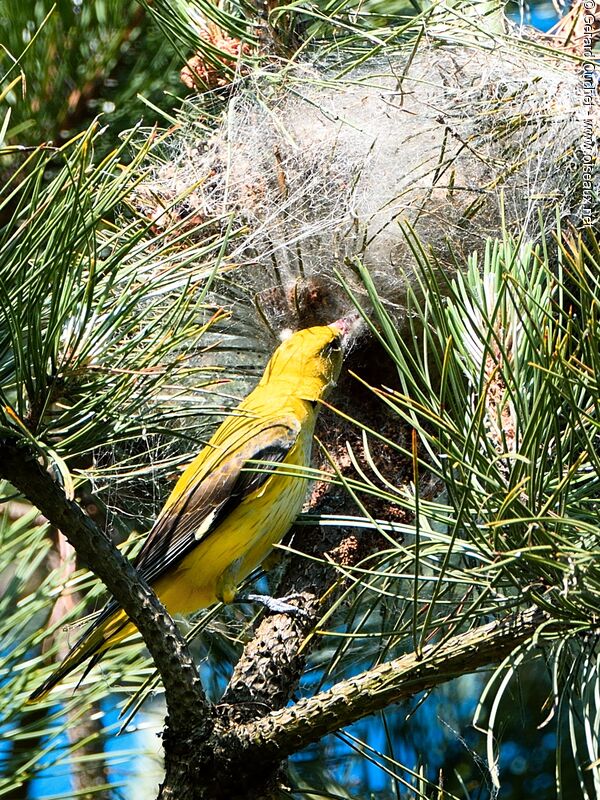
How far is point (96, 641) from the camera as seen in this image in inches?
87.6

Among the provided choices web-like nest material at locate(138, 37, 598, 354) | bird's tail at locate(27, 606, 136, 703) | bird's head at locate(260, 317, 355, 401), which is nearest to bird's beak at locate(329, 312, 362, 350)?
bird's head at locate(260, 317, 355, 401)

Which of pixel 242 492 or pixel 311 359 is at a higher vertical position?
pixel 311 359

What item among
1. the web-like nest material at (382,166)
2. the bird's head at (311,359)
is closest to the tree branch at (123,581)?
the bird's head at (311,359)

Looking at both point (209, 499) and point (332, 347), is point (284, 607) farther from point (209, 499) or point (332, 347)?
point (332, 347)

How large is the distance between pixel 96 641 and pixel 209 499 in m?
0.43

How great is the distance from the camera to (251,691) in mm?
1854

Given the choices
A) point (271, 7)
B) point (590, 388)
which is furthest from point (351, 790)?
point (271, 7)

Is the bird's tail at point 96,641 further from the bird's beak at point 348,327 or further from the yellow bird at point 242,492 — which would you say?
the bird's beak at point 348,327

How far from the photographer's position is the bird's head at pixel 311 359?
234 centimetres

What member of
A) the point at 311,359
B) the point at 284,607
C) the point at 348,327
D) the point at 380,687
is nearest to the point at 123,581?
the point at 380,687

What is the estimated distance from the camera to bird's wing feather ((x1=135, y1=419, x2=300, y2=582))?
2.33 m

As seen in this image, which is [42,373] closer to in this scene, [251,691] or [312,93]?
[251,691]

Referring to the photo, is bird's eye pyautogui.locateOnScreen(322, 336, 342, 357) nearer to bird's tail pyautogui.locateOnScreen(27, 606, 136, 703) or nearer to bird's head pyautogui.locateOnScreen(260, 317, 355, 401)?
bird's head pyautogui.locateOnScreen(260, 317, 355, 401)

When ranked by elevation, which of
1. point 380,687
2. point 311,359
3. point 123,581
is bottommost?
point 380,687
